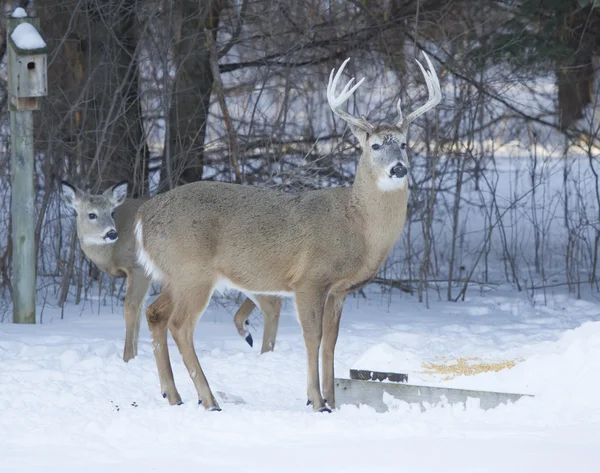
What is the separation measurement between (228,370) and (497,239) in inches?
365

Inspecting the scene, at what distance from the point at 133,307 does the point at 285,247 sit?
2244 millimetres

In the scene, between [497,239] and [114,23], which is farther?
[497,239]

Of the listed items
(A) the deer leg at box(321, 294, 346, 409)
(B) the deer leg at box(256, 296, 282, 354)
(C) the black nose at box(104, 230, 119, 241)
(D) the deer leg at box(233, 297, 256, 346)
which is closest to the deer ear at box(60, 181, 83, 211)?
(C) the black nose at box(104, 230, 119, 241)

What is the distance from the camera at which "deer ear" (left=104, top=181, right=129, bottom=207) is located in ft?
32.4

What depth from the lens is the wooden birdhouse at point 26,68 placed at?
9.96 meters

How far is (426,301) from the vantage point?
38.5 feet

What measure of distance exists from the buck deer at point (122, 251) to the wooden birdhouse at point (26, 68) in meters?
0.88

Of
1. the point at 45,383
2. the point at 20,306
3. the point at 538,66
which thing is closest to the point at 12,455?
the point at 45,383

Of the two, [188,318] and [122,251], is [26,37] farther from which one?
[188,318]

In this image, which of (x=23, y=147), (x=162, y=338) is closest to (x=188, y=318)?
(x=162, y=338)

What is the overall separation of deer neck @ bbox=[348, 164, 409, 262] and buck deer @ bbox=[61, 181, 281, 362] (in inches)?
72.8

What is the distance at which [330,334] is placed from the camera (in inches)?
290

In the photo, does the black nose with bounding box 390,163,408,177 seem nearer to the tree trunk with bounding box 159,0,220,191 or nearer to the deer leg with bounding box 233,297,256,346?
the deer leg with bounding box 233,297,256,346

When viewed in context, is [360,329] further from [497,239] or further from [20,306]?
[497,239]
